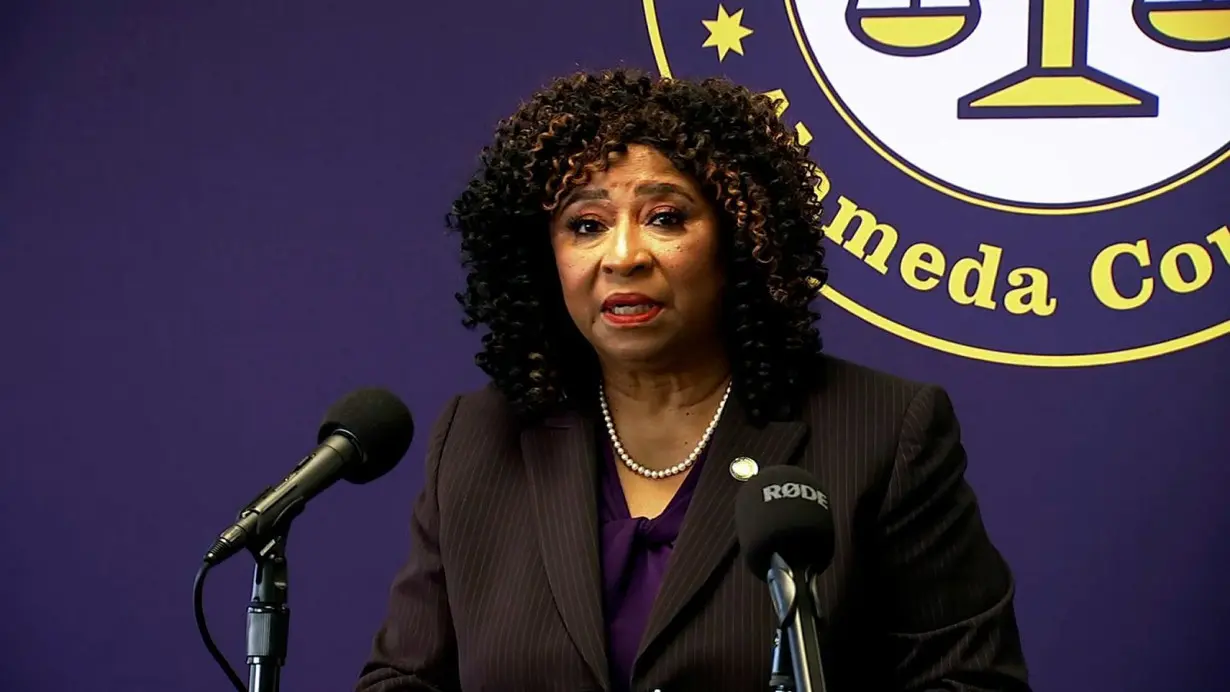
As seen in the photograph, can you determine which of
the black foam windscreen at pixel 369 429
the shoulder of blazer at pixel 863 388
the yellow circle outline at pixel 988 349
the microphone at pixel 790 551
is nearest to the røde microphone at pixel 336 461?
the black foam windscreen at pixel 369 429

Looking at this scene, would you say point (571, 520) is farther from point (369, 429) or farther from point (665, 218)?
point (369, 429)

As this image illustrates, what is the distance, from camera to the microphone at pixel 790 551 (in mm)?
1153

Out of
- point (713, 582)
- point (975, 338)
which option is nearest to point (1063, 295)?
point (975, 338)

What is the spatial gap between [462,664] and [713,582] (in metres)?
0.35

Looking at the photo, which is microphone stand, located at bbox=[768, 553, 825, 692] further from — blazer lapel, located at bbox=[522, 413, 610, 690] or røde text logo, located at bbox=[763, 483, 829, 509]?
blazer lapel, located at bbox=[522, 413, 610, 690]

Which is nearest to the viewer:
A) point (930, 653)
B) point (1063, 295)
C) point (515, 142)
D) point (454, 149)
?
point (930, 653)

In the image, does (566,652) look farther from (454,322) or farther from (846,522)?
(454,322)

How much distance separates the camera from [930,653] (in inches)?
73.6

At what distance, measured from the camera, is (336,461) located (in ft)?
4.82

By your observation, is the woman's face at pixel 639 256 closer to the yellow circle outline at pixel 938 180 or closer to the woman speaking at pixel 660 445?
the woman speaking at pixel 660 445

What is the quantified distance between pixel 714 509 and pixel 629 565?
13 cm

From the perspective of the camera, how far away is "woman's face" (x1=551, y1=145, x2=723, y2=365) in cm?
193

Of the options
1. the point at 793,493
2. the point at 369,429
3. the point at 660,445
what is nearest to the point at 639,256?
the point at 660,445

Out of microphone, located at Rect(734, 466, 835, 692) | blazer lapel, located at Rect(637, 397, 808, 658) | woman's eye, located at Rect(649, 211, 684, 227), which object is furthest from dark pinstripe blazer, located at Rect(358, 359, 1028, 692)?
microphone, located at Rect(734, 466, 835, 692)
